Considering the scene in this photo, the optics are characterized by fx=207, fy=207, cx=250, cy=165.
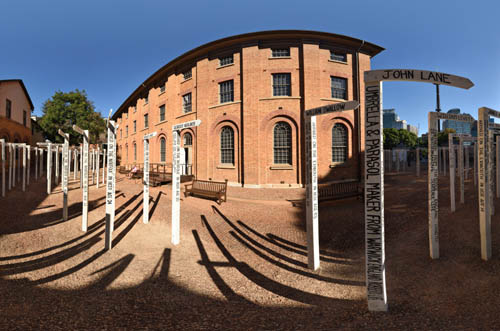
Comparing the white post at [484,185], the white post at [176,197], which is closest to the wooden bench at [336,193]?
the white post at [484,185]

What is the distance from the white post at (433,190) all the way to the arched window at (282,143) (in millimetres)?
10565

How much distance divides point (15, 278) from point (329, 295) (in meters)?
5.30

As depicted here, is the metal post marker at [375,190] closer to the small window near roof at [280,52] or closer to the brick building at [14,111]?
the small window near roof at [280,52]

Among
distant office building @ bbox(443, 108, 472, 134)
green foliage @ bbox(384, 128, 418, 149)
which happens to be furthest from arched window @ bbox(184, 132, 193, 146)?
green foliage @ bbox(384, 128, 418, 149)

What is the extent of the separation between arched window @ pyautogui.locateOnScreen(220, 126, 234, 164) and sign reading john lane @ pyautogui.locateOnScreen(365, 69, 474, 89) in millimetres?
13294

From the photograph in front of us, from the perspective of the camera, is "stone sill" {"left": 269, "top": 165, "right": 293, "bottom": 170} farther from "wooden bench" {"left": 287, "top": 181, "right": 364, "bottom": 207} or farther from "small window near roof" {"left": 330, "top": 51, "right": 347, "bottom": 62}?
"small window near roof" {"left": 330, "top": 51, "right": 347, "bottom": 62}

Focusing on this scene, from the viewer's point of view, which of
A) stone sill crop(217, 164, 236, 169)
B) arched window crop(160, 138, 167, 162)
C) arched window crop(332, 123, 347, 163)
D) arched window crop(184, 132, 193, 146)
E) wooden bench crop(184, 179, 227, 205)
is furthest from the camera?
arched window crop(160, 138, 167, 162)

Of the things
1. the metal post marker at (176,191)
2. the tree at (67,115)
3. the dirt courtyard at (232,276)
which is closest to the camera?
the dirt courtyard at (232,276)

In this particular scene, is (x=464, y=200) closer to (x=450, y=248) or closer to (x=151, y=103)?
(x=450, y=248)

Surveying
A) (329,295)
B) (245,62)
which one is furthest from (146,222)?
(245,62)

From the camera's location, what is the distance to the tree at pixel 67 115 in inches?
1069

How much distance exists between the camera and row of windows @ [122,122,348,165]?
1485 cm

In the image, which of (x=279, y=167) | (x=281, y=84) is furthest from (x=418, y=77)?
(x=281, y=84)

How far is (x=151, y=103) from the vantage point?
23.8 metres
